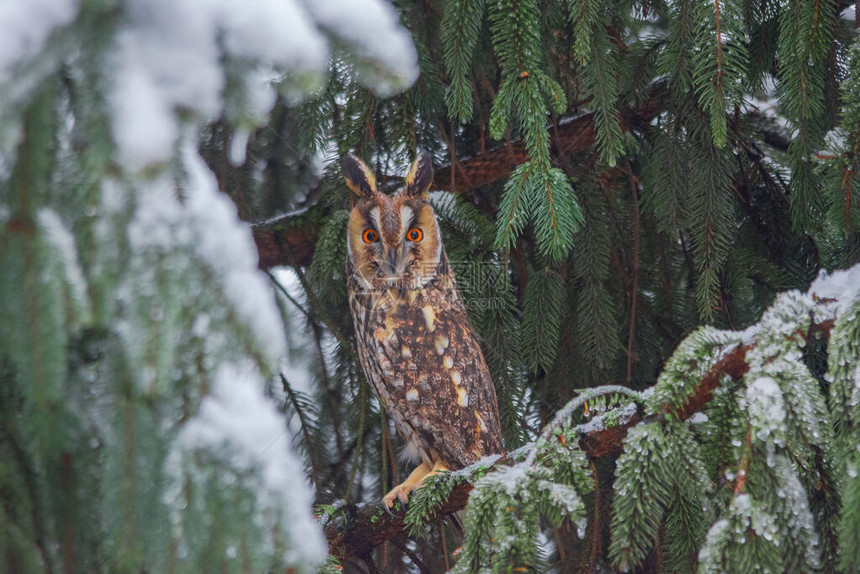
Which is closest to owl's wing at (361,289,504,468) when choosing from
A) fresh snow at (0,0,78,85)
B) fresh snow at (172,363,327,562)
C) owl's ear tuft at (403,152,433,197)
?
owl's ear tuft at (403,152,433,197)

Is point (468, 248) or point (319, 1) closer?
point (319, 1)

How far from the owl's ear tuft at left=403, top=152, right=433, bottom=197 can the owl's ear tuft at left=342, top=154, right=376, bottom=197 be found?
0.13 m

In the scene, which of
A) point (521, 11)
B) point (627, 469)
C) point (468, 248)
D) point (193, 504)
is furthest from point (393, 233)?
point (193, 504)

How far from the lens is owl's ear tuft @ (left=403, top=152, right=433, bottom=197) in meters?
2.28

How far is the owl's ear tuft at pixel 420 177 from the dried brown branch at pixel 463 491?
1.02 m

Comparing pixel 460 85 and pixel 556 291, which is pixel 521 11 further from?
pixel 556 291

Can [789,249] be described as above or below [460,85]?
below

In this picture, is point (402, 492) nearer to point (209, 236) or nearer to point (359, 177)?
point (359, 177)

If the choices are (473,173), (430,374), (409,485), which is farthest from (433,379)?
(473,173)

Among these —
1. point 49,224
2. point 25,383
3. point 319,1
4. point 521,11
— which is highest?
Answer: point 521,11

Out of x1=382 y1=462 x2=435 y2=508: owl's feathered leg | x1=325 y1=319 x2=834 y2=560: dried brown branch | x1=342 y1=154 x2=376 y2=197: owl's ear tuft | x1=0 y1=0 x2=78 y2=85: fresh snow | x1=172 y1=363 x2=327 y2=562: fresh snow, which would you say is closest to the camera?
x1=0 y1=0 x2=78 y2=85: fresh snow

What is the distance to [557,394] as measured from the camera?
2504 millimetres

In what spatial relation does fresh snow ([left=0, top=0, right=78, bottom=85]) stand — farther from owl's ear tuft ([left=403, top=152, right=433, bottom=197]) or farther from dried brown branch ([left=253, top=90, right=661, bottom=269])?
dried brown branch ([left=253, top=90, right=661, bottom=269])

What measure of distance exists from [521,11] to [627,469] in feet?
3.55
